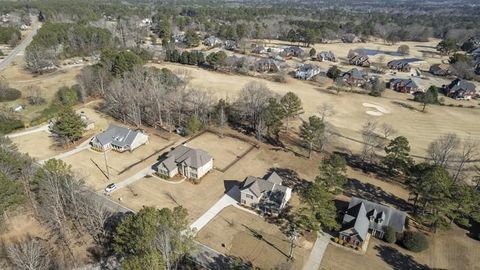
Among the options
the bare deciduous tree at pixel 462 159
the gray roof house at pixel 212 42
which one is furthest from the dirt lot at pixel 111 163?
the gray roof house at pixel 212 42

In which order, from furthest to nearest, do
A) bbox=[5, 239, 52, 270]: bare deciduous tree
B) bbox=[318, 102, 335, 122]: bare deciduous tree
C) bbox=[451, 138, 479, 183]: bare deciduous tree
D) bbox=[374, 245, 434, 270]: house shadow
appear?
bbox=[318, 102, 335, 122]: bare deciduous tree
bbox=[451, 138, 479, 183]: bare deciduous tree
bbox=[374, 245, 434, 270]: house shadow
bbox=[5, 239, 52, 270]: bare deciduous tree

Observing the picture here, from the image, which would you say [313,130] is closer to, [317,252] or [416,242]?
[317,252]

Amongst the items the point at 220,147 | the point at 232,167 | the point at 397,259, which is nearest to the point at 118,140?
the point at 220,147

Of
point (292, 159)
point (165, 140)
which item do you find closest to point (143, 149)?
point (165, 140)

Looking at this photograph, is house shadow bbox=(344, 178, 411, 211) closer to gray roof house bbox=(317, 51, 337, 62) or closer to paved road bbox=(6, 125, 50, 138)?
paved road bbox=(6, 125, 50, 138)

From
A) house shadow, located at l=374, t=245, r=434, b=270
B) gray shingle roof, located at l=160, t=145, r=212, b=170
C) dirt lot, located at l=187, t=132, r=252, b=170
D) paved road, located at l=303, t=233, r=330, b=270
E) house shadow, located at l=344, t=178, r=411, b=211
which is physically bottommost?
dirt lot, located at l=187, t=132, r=252, b=170

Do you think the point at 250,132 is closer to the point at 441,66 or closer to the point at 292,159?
the point at 292,159

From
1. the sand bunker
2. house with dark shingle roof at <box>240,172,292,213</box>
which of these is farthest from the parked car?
the sand bunker
